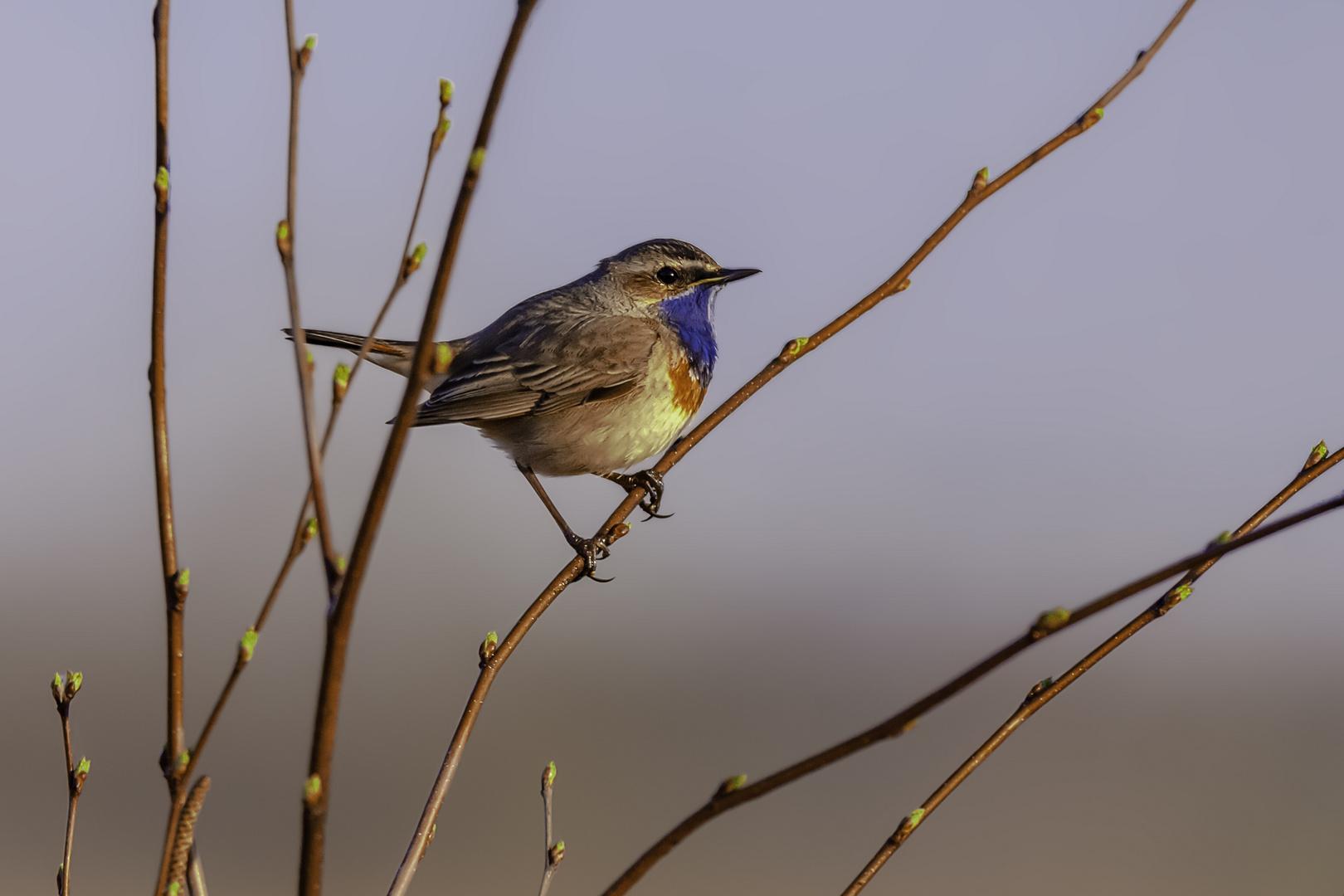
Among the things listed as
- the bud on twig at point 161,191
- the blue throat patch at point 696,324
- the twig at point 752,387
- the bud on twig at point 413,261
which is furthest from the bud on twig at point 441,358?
the blue throat patch at point 696,324

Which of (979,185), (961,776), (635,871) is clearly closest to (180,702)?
(635,871)

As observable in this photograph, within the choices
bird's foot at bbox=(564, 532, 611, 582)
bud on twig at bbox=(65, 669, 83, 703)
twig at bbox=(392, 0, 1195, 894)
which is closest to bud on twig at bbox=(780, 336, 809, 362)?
twig at bbox=(392, 0, 1195, 894)

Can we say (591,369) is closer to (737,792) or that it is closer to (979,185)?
(979,185)

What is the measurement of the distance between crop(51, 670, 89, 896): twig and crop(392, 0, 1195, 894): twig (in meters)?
0.83

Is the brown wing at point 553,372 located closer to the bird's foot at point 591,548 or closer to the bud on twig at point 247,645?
the bird's foot at point 591,548

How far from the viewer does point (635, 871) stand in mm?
1821

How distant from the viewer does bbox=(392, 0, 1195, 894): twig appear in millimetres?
2973

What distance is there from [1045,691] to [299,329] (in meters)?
1.98

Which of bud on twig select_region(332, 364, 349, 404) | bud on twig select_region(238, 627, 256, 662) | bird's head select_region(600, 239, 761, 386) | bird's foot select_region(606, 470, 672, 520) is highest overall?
bird's head select_region(600, 239, 761, 386)

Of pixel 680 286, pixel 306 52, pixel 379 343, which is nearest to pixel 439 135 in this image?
pixel 306 52

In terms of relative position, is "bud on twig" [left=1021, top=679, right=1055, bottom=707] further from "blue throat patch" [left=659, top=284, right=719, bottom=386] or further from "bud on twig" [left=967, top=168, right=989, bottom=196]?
"blue throat patch" [left=659, top=284, right=719, bottom=386]

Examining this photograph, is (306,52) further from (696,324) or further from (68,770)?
(696,324)

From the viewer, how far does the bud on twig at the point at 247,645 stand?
216 cm

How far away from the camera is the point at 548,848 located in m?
3.15
